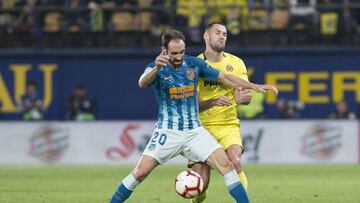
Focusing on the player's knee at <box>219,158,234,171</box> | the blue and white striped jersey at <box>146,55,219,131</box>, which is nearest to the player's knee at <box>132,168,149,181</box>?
the blue and white striped jersey at <box>146,55,219,131</box>

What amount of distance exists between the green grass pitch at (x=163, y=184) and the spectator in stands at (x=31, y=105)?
108 inches

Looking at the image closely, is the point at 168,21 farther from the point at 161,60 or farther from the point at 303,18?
the point at 161,60

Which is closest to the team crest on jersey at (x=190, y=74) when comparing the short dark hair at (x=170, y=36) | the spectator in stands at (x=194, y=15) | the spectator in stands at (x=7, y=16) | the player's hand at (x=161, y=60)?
the short dark hair at (x=170, y=36)

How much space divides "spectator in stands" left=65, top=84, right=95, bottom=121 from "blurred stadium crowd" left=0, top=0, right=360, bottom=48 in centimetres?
130

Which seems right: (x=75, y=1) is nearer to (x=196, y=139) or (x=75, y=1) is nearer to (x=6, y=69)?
(x=6, y=69)

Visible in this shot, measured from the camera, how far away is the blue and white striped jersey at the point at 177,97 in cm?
1089

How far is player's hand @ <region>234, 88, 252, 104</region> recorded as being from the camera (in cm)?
1135

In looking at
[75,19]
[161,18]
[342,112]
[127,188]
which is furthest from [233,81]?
[75,19]

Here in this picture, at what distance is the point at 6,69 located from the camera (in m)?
26.5

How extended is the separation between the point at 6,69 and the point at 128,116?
11.2ft

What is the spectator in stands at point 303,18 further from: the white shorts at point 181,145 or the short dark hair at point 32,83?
the white shorts at point 181,145

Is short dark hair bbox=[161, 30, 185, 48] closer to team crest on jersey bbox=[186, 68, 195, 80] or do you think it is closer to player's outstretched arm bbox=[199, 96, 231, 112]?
team crest on jersey bbox=[186, 68, 195, 80]

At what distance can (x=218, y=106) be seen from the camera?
11711 millimetres

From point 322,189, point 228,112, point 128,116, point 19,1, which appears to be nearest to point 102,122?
point 128,116
